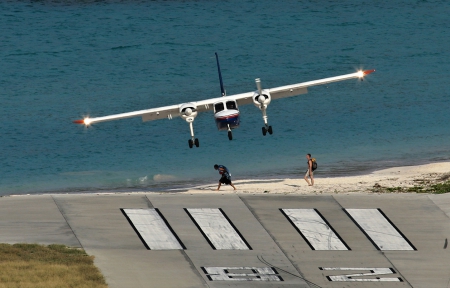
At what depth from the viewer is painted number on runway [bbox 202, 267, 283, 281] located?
29.5 metres

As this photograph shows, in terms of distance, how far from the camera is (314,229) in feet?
110

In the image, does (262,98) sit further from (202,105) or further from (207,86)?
(207,86)

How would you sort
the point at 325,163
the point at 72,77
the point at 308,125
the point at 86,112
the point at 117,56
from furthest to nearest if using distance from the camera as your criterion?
the point at 117,56
the point at 72,77
the point at 86,112
the point at 308,125
the point at 325,163

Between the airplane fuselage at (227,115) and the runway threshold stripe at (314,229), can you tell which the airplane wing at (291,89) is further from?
the runway threshold stripe at (314,229)

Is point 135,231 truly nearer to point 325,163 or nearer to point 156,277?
point 156,277

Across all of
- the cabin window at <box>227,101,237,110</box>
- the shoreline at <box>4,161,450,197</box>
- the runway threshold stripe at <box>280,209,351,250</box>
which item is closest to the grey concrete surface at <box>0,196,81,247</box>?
the shoreline at <box>4,161,450,197</box>

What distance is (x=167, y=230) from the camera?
33.9m

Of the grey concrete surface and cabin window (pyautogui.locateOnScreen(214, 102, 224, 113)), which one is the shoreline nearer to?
cabin window (pyautogui.locateOnScreen(214, 102, 224, 113))

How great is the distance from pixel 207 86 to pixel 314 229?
36243mm

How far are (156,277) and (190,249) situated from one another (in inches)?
114

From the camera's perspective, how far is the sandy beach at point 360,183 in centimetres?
4041

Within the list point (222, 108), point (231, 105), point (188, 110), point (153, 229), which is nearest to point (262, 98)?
point (231, 105)

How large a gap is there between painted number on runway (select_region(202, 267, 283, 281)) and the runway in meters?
0.03

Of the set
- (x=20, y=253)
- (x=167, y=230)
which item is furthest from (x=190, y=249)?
(x=20, y=253)
